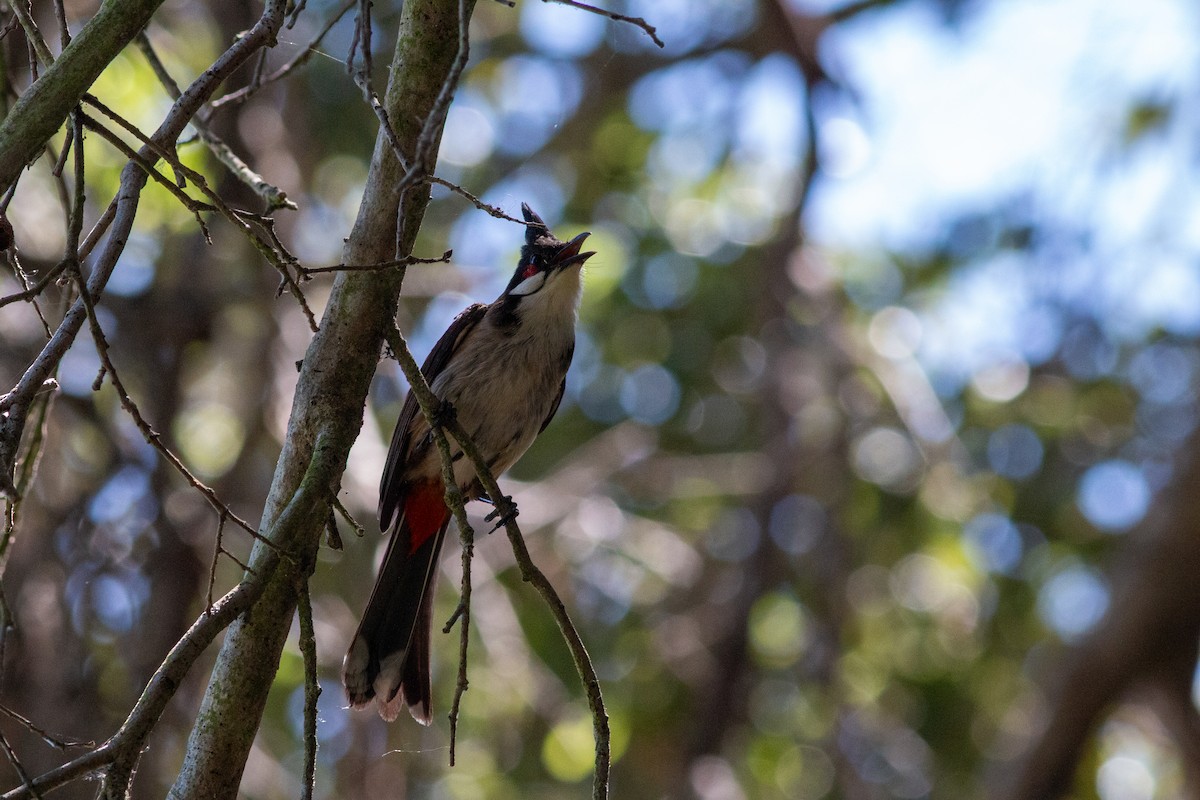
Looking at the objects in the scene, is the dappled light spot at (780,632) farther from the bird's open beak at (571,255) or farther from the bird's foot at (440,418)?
the bird's foot at (440,418)

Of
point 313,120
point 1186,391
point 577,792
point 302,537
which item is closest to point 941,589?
point 1186,391

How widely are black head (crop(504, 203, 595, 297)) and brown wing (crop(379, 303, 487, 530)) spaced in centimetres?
25

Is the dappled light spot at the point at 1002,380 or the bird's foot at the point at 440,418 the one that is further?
the dappled light spot at the point at 1002,380

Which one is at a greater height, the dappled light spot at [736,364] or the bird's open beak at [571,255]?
the dappled light spot at [736,364]

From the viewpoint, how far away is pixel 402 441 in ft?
12.6

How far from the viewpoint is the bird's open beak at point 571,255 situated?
4.12 m

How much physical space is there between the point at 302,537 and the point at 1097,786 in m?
5.61

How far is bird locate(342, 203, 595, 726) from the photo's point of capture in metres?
3.70

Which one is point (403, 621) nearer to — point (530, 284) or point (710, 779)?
point (530, 284)

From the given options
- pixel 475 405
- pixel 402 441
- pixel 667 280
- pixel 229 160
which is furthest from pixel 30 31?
pixel 667 280

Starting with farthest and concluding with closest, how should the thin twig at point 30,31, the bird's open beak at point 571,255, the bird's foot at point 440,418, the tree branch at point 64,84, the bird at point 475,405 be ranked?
the bird's open beak at point 571,255, the bird at point 475,405, the bird's foot at point 440,418, the thin twig at point 30,31, the tree branch at point 64,84

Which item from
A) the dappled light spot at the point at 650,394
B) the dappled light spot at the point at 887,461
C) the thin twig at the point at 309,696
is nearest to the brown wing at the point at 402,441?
the thin twig at the point at 309,696

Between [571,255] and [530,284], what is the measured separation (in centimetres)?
20

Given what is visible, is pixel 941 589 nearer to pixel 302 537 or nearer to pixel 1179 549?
pixel 1179 549
